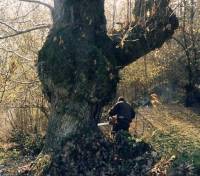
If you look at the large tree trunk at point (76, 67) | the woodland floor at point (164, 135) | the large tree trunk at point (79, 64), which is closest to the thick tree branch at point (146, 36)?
the large tree trunk at point (79, 64)

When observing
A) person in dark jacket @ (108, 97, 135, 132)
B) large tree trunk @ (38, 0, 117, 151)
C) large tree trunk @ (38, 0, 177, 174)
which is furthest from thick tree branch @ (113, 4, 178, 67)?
person in dark jacket @ (108, 97, 135, 132)

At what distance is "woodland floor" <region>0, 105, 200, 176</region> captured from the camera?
1139 centimetres

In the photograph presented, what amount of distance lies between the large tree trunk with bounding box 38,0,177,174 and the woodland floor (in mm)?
1524

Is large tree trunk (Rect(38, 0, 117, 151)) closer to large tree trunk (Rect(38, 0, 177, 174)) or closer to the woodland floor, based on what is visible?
large tree trunk (Rect(38, 0, 177, 174))

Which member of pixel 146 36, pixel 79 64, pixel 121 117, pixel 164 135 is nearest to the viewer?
pixel 79 64

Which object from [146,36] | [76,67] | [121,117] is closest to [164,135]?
[121,117]

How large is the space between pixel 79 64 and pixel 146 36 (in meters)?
1.86

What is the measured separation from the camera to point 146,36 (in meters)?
11.4

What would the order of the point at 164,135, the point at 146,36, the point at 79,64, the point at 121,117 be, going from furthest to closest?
the point at 164,135
the point at 121,117
the point at 146,36
the point at 79,64

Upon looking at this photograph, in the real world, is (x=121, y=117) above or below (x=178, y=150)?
above

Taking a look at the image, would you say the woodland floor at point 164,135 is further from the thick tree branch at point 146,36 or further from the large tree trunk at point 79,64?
the thick tree branch at point 146,36

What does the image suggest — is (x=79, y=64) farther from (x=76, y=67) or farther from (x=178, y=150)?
(x=178, y=150)

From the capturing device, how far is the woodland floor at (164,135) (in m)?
11.4

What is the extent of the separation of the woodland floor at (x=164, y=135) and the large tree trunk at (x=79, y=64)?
1.52 m
